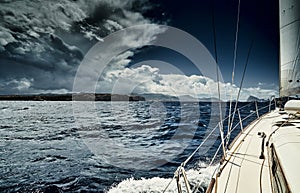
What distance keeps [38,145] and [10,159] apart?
91.0 inches

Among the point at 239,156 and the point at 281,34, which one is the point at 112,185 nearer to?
the point at 239,156

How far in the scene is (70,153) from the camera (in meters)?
8.51

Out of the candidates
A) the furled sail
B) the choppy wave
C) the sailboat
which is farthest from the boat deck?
the furled sail

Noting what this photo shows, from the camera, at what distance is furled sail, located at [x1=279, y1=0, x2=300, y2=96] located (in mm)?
5891

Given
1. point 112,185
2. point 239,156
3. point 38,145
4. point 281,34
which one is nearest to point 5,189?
point 112,185

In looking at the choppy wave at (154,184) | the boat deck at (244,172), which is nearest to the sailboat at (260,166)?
the boat deck at (244,172)

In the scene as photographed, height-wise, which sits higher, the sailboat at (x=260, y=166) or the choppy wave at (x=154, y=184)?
the sailboat at (x=260, y=166)

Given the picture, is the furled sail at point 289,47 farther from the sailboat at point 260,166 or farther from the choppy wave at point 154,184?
the choppy wave at point 154,184

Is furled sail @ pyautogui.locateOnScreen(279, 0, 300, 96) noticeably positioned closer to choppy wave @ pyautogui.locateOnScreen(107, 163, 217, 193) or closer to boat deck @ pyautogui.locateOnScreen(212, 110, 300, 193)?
boat deck @ pyautogui.locateOnScreen(212, 110, 300, 193)

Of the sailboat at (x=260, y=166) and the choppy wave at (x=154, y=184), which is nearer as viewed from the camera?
the sailboat at (x=260, y=166)

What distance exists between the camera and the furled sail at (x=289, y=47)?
5891 mm

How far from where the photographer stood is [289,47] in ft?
20.4

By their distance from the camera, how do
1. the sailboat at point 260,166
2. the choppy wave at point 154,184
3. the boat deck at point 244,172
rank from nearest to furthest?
the sailboat at point 260,166 < the boat deck at point 244,172 < the choppy wave at point 154,184

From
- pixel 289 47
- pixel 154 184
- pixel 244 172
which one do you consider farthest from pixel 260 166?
pixel 289 47
